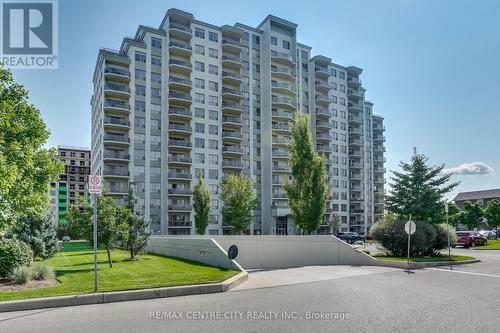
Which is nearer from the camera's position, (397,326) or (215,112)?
(397,326)

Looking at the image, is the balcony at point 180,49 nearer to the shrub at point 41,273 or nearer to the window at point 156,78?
the window at point 156,78

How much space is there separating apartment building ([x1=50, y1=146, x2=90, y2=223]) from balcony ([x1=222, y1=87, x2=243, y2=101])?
246 feet

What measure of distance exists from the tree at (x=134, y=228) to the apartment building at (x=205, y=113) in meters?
27.2

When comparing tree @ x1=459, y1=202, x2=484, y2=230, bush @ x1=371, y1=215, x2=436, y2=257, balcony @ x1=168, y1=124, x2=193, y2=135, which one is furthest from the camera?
tree @ x1=459, y1=202, x2=484, y2=230

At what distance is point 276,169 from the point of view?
65125mm

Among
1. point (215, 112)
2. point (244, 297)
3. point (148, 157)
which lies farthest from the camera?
point (215, 112)

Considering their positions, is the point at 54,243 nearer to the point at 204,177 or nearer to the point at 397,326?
the point at 397,326

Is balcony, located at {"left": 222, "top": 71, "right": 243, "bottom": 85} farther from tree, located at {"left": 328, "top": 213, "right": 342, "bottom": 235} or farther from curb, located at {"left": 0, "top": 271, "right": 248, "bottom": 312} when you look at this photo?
curb, located at {"left": 0, "top": 271, "right": 248, "bottom": 312}

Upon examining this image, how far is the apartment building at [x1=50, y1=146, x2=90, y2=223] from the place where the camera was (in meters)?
120

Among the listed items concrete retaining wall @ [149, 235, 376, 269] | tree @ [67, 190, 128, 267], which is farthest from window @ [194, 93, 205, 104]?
tree @ [67, 190, 128, 267]

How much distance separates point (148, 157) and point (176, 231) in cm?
1186

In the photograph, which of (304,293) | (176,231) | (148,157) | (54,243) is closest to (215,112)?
(148,157)

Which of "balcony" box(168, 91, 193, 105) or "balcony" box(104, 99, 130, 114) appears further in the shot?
"balcony" box(168, 91, 193, 105)

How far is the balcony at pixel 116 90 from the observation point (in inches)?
2135
